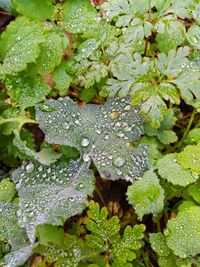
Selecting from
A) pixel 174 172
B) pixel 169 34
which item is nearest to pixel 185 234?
pixel 174 172

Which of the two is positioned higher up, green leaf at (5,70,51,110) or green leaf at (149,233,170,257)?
green leaf at (5,70,51,110)

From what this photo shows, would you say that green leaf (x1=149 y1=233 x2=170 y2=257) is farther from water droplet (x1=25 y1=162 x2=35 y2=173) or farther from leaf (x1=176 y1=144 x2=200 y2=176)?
water droplet (x1=25 y1=162 x2=35 y2=173)

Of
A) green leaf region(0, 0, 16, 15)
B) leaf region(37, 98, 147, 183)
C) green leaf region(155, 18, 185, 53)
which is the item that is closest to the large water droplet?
leaf region(37, 98, 147, 183)

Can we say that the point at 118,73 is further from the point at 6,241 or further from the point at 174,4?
the point at 6,241

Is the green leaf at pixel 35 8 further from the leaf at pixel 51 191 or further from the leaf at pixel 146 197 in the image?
the leaf at pixel 146 197

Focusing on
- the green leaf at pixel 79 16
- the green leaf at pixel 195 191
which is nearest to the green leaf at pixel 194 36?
the green leaf at pixel 79 16
